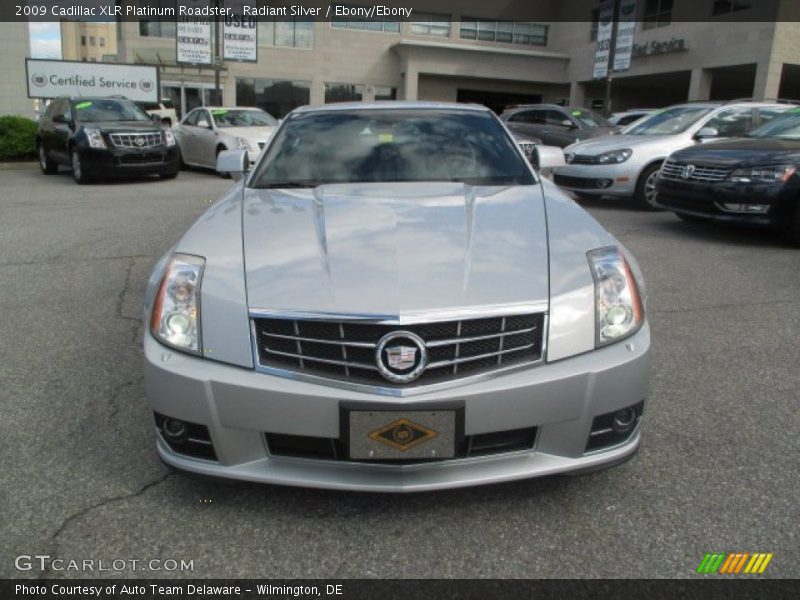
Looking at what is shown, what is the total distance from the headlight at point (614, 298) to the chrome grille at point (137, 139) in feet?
40.1

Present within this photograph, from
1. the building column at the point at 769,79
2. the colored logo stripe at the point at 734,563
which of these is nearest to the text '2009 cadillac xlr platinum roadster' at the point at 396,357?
the colored logo stripe at the point at 734,563

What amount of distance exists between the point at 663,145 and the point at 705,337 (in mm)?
5981

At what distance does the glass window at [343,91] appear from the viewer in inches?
1522

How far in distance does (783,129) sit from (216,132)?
10833mm


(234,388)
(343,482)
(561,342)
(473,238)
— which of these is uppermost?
(473,238)

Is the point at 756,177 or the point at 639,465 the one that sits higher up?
the point at 756,177

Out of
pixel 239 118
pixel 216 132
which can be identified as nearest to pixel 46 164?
pixel 216 132

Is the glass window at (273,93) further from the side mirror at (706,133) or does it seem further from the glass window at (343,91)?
the side mirror at (706,133)

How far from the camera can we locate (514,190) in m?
3.39

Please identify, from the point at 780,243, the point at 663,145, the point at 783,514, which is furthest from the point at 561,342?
the point at 663,145

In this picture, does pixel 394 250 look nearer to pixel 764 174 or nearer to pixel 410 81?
pixel 764 174

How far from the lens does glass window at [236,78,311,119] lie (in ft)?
122

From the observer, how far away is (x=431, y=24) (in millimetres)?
39938
